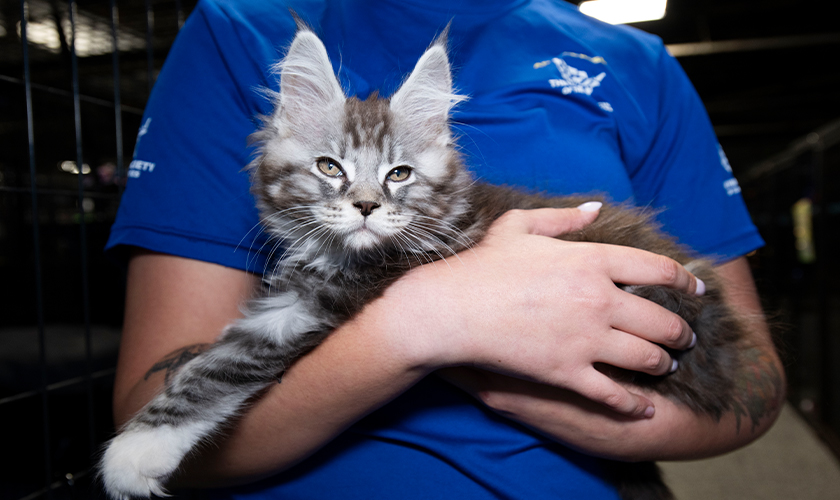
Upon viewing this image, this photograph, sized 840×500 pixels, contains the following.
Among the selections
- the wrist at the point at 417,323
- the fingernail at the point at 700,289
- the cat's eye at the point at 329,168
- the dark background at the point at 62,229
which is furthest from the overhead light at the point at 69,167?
the fingernail at the point at 700,289

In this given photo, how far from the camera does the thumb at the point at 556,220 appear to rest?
1.07m

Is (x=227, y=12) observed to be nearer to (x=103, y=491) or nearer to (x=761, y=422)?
(x=103, y=491)

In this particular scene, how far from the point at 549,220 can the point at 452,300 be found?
309mm

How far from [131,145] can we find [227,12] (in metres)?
1.11

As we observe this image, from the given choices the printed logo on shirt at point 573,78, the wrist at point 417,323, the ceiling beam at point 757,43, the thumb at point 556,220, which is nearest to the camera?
the wrist at point 417,323

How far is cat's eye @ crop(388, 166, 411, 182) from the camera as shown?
1.12 metres

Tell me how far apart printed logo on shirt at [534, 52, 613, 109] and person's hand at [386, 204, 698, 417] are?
440 mm

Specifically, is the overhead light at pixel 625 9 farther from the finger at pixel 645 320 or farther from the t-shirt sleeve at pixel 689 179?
the finger at pixel 645 320

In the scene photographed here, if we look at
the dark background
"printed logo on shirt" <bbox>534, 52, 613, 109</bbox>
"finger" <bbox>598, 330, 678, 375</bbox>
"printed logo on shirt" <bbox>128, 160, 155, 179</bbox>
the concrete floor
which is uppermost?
"printed logo on shirt" <bbox>534, 52, 613, 109</bbox>

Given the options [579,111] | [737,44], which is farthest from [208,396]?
[737,44]

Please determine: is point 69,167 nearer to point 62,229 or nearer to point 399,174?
point 62,229

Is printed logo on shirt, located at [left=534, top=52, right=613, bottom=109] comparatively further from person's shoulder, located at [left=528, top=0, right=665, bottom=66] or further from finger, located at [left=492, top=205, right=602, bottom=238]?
finger, located at [left=492, top=205, right=602, bottom=238]

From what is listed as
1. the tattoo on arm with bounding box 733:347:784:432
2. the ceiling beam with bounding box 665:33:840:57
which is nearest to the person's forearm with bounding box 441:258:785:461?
the tattoo on arm with bounding box 733:347:784:432

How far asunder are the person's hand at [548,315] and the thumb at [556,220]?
72 mm
